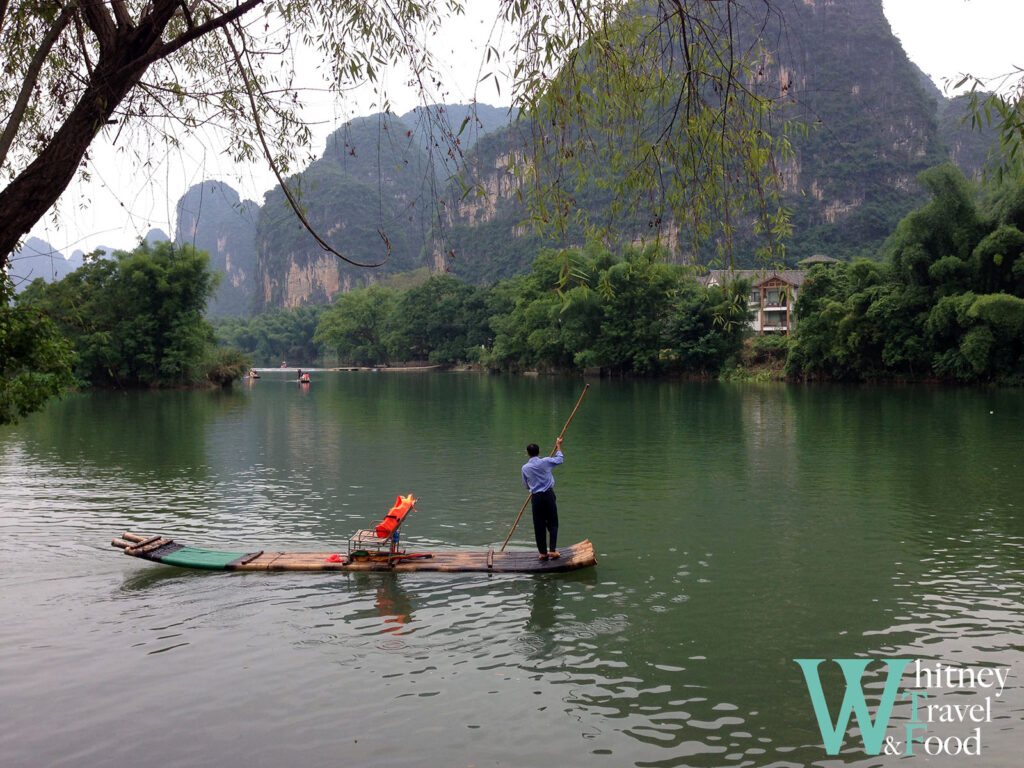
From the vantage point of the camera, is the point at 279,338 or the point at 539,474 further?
the point at 279,338

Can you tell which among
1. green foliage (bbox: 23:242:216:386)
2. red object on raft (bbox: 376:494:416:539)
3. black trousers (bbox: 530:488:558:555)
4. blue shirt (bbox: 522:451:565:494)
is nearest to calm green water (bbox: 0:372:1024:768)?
black trousers (bbox: 530:488:558:555)

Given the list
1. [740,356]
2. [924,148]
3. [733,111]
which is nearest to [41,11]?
[733,111]

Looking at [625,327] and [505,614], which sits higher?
[625,327]

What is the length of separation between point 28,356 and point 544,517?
7.21 metres

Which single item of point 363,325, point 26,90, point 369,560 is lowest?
point 369,560

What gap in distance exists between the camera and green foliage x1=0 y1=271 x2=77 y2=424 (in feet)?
33.7

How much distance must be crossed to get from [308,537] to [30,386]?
4.87 m

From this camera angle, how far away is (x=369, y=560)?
10883mm

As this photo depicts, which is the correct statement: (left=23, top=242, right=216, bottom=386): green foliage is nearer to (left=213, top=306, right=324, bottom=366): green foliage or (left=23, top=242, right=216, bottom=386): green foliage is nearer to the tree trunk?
the tree trunk

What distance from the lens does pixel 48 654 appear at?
27.5 ft

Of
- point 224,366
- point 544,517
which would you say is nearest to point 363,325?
point 224,366

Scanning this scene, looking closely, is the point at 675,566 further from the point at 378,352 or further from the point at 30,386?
the point at 378,352

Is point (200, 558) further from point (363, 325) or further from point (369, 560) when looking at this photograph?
point (363, 325)

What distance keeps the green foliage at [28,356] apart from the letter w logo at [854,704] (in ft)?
31.9
